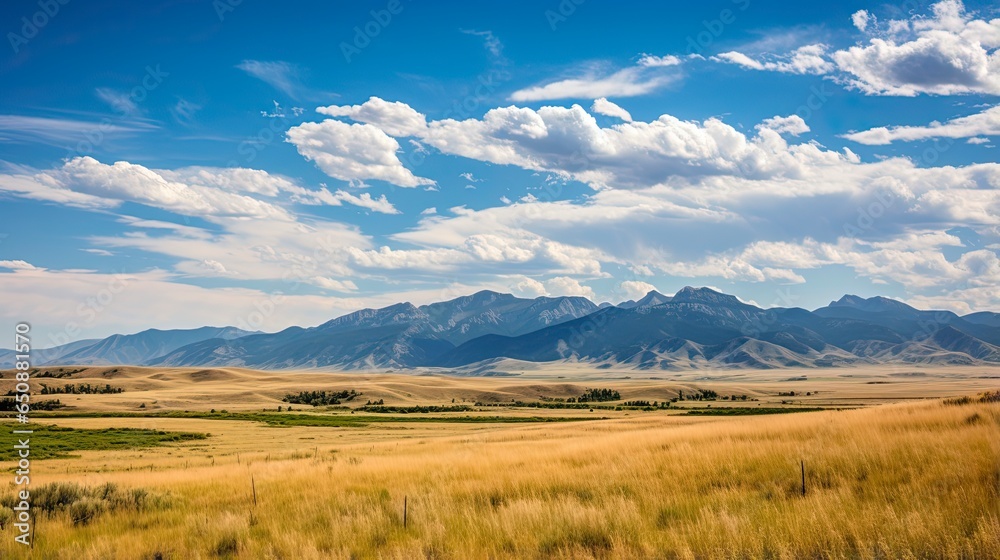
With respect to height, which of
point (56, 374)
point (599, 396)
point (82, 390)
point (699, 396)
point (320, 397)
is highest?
point (56, 374)

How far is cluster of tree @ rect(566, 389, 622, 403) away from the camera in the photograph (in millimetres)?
142000

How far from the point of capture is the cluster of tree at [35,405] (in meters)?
93.8

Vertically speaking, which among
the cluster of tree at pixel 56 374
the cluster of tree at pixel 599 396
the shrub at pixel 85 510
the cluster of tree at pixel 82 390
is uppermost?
the shrub at pixel 85 510

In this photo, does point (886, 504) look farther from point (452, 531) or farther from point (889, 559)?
point (452, 531)

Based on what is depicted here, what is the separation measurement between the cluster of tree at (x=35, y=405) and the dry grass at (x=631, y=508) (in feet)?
324

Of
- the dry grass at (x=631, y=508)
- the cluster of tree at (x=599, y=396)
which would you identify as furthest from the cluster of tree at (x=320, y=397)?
the dry grass at (x=631, y=508)

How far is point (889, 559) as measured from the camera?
719 cm

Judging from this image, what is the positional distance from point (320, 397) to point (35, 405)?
49.8 metres

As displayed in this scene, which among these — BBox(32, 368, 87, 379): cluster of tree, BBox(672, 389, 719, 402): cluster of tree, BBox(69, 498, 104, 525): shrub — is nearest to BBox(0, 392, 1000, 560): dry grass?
BBox(69, 498, 104, 525): shrub

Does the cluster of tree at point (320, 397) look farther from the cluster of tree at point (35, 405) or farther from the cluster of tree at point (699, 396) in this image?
the cluster of tree at point (699, 396)

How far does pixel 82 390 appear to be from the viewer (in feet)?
433

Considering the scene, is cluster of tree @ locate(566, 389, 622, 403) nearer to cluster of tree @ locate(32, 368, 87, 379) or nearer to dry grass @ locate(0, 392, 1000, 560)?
cluster of tree @ locate(32, 368, 87, 379)

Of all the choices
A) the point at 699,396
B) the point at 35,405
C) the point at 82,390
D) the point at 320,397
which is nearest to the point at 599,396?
the point at 699,396

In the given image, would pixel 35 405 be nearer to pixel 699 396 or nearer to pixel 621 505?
pixel 621 505
